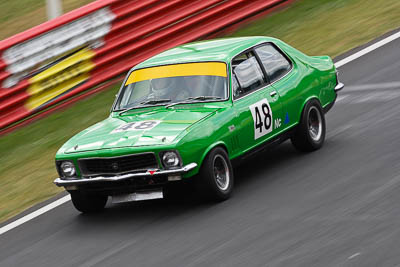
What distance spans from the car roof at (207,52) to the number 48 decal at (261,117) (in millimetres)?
608

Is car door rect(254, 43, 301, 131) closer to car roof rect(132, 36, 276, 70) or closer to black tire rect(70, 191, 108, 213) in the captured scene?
car roof rect(132, 36, 276, 70)

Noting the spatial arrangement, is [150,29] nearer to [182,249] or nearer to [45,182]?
[45,182]

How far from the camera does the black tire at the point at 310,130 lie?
9.08 metres

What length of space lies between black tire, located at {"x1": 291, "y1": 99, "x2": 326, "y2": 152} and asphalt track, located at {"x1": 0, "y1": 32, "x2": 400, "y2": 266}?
13 cm

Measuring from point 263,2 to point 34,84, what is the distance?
5.12 m

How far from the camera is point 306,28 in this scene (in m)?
14.4

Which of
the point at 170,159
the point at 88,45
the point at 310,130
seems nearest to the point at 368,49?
the point at 310,130

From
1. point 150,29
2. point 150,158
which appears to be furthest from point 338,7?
point 150,158

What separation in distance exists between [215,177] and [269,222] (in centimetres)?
84

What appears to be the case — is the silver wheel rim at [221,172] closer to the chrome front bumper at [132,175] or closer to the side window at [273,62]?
the chrome front bumper at [132,175]

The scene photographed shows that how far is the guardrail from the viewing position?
1201 cm

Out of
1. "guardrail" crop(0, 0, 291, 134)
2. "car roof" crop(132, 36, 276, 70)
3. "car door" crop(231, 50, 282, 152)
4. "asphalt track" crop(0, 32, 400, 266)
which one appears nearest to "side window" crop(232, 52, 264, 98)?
"car door" crop(231, 50, 282, 152)

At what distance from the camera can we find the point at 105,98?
1279cm

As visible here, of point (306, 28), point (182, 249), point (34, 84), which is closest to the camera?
point (182, 249)
